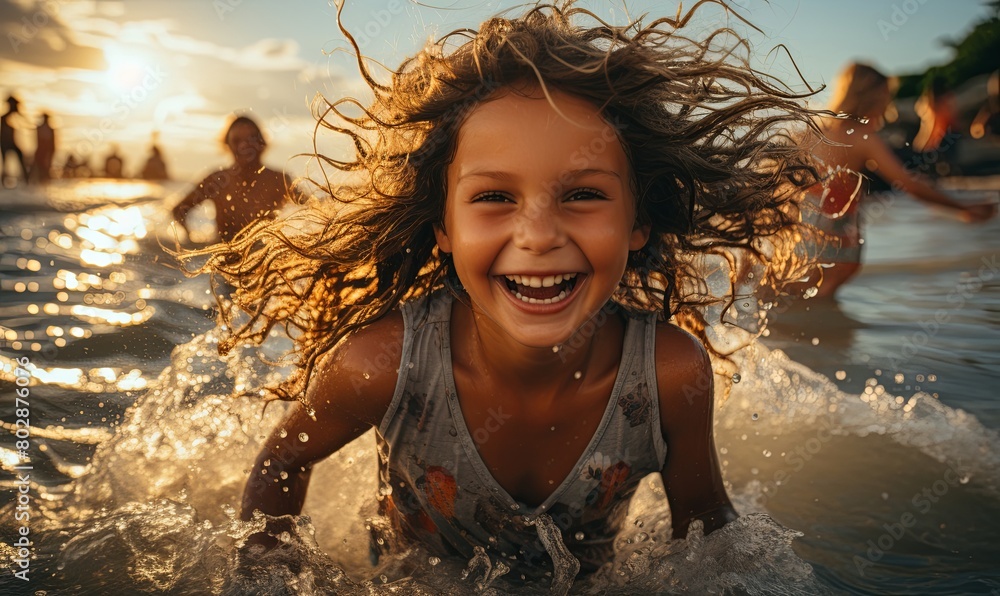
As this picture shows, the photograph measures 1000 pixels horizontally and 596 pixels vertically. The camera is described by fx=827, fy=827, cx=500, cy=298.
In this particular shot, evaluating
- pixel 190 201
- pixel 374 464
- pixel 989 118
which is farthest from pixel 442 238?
pixel 989 118

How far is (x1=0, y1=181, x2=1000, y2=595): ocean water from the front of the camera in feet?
8.76

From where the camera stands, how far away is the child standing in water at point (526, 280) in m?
2.29

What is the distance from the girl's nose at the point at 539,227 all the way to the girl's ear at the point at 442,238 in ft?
1.46

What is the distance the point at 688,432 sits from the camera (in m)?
2.60

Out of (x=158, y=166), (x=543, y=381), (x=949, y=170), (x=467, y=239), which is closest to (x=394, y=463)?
(x=543, y=381)

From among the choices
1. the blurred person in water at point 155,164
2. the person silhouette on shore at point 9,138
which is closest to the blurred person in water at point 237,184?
the person silhouette on shore at point 9,138

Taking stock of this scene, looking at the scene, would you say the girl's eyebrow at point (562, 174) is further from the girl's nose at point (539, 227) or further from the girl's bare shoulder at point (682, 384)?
the girl's bare shoulder at point (682, 384)

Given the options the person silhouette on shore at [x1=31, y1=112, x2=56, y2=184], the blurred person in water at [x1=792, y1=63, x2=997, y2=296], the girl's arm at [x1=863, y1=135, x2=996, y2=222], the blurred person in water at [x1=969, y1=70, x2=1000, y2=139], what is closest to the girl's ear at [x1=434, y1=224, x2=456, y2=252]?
the blurred person in water at [x1=792, y1=63, x2=997, y2=296]

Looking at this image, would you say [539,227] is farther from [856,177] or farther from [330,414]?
[856,177]

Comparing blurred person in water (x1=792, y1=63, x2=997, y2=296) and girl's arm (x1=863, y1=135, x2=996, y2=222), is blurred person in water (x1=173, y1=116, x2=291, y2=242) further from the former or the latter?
girl's arm (x1=863, y1=135, x2=996, y2=222)

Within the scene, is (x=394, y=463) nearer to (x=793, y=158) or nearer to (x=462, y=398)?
(x=462, y=398)

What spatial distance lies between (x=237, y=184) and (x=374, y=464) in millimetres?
3033

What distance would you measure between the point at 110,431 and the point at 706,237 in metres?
2.73

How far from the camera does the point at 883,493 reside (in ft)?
11.9
